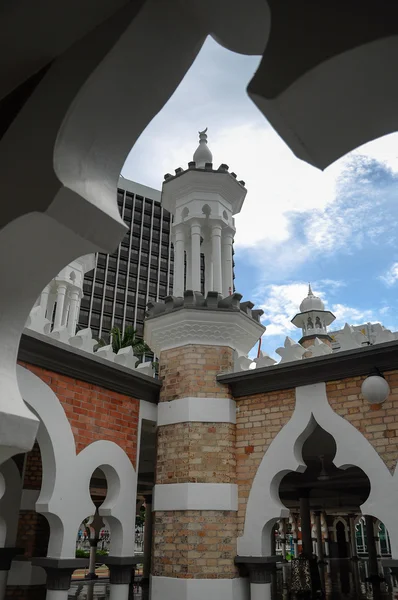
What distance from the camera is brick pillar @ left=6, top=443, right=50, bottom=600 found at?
7207 mm

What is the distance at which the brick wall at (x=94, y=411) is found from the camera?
5.95 meters

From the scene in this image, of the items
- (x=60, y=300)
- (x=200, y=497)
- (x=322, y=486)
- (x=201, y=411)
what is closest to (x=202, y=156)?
(x=201, y=411)

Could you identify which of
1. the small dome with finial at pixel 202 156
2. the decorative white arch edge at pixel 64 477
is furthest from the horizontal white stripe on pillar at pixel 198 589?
the small dome with finial at pixel 202 156

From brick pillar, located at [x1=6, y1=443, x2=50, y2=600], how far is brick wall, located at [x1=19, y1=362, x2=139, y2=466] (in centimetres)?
190

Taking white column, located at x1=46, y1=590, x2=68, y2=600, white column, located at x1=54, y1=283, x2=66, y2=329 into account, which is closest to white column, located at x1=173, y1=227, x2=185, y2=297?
white column, located at x1=46, y1=590, x2=68, y2=600

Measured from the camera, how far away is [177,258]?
8.53m

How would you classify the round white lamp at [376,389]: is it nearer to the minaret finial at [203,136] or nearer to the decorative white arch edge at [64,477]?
the decorative white arch edge at [64,477]

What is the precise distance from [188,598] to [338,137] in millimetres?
5862

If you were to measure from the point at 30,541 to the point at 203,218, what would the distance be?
5.39 m

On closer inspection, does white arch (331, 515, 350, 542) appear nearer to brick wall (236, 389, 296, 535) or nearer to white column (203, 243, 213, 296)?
white column (203, 243, 213, 296)

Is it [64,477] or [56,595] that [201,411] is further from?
[56,595]

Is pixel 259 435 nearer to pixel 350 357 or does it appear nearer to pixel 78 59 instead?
pixel 350 357

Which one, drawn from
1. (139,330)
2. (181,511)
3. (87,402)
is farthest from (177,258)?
(139,330)

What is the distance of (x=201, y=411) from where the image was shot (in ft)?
22.2
